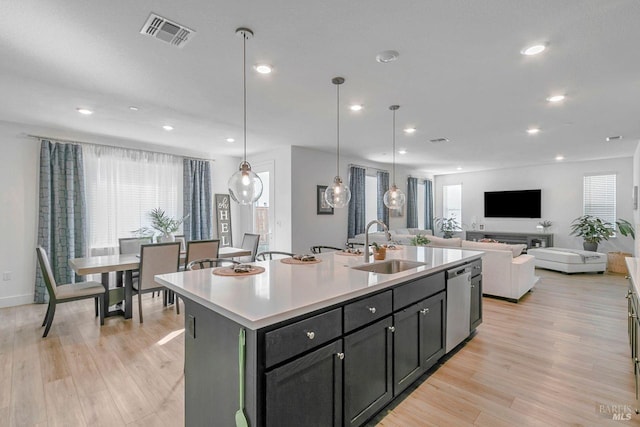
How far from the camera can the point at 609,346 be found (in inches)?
122

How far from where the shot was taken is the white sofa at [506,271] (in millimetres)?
4500

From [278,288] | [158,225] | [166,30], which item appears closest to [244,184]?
[278,288]

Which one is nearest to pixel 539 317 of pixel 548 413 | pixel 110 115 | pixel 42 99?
pixel 548 413

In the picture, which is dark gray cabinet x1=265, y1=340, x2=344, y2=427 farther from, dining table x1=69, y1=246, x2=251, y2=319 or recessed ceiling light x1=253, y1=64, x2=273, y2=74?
dining table x1=69, y1=246, x2=251, y2=319

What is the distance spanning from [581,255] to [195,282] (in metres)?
7.77

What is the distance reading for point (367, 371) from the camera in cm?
185

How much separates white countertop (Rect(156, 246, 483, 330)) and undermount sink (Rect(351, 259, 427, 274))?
187mm

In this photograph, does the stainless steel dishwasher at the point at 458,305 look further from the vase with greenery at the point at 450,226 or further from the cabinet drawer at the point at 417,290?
the vase with greenery at the point at 450,226

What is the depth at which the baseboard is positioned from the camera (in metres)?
4.37

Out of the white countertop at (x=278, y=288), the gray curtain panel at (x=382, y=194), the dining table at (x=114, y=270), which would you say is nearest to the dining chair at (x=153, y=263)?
the dining table at (x=114, y=270)

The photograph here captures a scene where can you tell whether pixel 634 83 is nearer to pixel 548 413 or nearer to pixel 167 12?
pixel 548 413

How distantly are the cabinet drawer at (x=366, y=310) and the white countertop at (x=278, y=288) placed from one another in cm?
6

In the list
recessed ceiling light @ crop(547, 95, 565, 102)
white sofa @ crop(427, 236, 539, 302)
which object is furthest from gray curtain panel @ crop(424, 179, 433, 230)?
recessed ceiling light @ crop(547, 95, 565, 102)

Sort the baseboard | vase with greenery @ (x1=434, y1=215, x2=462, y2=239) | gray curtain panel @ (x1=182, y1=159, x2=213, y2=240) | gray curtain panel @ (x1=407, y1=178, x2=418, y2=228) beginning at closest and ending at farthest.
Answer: the baseboard, gray curtain panel @ (x1=182, y1=159, x2=213, y2=240), gray curtain panel @ (x1=407, y1=178, x2=418, y2=228), vase with greenery @ (x1=434, y1=215, x2=462, y2=239)
